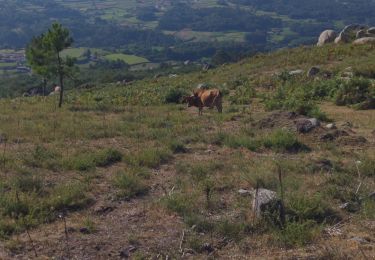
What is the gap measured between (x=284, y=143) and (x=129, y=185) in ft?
13.9

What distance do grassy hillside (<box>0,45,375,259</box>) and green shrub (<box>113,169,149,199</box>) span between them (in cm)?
2

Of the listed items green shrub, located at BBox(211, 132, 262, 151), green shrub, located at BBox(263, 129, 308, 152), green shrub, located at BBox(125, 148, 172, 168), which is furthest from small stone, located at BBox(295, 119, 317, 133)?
green shrub, located at BBox(125, 148, 172, 168)

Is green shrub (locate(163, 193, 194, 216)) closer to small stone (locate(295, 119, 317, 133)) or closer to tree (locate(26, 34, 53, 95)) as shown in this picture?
small stone (locate(295, 119, 317, 133))

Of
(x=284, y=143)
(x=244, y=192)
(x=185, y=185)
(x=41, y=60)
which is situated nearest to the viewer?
(x=244, y=192)

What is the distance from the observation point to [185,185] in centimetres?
918

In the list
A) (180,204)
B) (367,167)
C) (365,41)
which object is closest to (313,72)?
(365,41)

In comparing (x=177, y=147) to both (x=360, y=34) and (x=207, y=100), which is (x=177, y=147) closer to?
(x=207, y=100)

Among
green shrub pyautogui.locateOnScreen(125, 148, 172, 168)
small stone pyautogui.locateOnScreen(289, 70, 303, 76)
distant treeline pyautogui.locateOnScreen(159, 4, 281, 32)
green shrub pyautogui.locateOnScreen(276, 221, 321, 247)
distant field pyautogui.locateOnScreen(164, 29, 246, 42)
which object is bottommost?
distant field pyautogui.locateOnScreen(164, 29, 246, 42)

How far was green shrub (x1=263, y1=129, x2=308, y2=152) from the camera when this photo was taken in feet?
38.6

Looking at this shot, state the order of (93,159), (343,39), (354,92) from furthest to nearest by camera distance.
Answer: (343,39), (354,92), (93,159)

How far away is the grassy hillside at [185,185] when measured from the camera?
22.9 ft

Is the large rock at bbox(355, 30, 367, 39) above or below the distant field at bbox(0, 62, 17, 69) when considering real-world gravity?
above

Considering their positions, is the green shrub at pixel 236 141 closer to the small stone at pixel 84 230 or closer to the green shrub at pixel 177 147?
the green shrub at pixel 177 147

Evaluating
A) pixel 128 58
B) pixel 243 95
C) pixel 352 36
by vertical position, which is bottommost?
pixel 128 58
